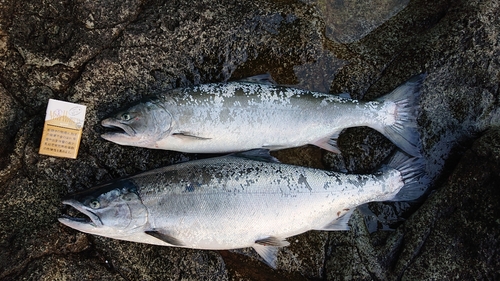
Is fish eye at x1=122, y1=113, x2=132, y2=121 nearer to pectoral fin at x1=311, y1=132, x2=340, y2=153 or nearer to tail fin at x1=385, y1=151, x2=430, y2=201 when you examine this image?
pectoral fin at x1=311, y1=132, x2=340, y2=153

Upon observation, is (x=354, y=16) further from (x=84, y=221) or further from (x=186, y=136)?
(x=84, y=221)

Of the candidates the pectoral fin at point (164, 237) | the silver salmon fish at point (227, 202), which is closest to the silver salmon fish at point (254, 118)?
the silver salmon fish at point (227, 202)

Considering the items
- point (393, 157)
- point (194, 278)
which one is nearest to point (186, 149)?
point (194, 278)

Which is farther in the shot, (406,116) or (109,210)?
(406,116)

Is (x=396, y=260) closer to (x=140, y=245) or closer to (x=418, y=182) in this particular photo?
(x=418, y=182)

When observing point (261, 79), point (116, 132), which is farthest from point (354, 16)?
point (116, 132)

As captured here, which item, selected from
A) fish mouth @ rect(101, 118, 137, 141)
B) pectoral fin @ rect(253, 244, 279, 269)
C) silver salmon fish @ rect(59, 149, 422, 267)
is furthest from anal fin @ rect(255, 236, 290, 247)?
fish mouth @ rect(101, 118, 137, 141)
